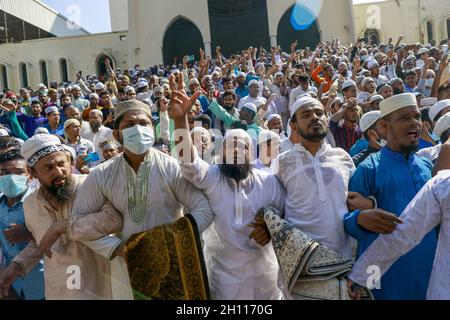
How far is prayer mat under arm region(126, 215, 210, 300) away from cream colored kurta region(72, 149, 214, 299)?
11 centimetres

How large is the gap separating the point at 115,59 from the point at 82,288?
26.4m

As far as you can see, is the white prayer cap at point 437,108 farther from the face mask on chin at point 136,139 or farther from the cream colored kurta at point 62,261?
the cream colored kurta at point 62,261

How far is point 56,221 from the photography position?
9.66ft

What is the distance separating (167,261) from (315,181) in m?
0.95

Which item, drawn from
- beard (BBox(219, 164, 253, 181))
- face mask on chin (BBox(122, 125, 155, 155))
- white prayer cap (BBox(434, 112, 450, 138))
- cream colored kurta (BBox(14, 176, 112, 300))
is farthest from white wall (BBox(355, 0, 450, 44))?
cream colored kurta (BBox(14, 176, 112, 300))

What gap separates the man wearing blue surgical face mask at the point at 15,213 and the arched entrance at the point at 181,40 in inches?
852

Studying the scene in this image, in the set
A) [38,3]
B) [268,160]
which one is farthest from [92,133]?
[38,3]

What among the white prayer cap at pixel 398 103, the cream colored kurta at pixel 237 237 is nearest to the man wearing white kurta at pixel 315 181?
the cream colored kurta at pixel 237 237

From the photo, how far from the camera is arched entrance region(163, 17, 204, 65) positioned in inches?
969

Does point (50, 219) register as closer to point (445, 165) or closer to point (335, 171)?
point (335, 171)

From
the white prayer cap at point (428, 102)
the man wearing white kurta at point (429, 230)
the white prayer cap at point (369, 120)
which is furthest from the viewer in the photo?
the white prayer cap at point (428, 102)

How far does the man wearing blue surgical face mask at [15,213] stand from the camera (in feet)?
10.7

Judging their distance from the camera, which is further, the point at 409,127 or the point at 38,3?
the point at 38,3

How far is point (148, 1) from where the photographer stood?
24078 millimetres
